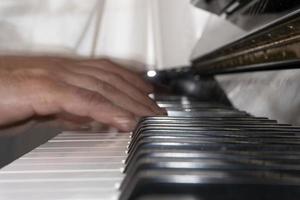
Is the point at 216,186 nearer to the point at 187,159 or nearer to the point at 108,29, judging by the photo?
the point at 187,159

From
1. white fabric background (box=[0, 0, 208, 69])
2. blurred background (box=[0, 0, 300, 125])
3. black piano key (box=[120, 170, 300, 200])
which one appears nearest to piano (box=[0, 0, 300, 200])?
black piano key (box=[120, 170, 300, 200])

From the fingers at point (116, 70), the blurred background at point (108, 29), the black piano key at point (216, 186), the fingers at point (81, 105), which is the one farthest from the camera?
the blurred background at point (108, 29)

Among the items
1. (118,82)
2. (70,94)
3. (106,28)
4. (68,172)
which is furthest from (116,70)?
(106,28)

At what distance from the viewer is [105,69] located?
82 centimetres

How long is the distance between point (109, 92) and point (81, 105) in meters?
0.05

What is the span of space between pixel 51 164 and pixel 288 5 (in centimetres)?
34

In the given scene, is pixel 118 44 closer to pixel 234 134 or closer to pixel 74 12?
pixel 74 12

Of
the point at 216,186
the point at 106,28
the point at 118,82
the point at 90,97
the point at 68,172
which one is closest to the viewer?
the point at 216,186

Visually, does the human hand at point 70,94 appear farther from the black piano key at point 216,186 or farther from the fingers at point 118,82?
the black piano key at point 216,186

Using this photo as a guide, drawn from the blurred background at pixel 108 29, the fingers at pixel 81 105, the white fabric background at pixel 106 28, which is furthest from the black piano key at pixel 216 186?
the white fabric background at pixel 106 28

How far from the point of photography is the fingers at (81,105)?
2.10 feet

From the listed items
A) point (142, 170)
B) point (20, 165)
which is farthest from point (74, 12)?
point (142, 170)

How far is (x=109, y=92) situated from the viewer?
27.1 inches

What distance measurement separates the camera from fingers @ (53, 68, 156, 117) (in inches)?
26.2
